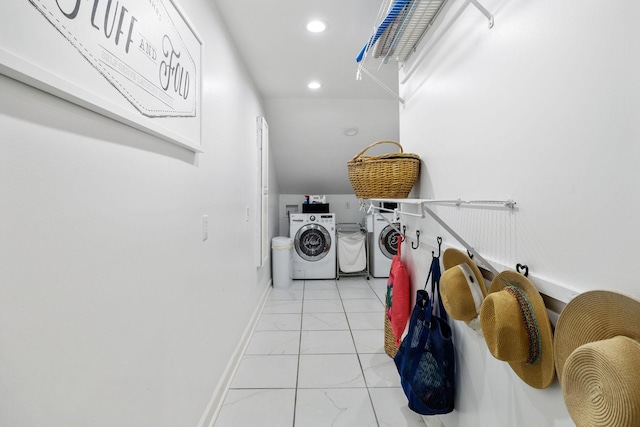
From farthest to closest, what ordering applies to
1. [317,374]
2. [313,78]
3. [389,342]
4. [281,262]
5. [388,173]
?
1. [281,262]
2. [313,78]
3. [389,342]
4. [317,374]
5. [388,173]

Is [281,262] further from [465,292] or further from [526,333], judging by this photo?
[526,333]

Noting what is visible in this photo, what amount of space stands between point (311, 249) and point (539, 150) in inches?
143

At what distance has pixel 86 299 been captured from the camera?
0.72 metres

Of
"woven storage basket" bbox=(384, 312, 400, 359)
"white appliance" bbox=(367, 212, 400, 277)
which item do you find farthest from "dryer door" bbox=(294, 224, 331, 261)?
"woven storage basket" bbox=(384, 312, 400, 359)

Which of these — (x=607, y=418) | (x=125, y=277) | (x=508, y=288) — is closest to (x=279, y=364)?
(x=125, y=277)

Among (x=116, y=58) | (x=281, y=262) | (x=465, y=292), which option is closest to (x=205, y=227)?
(x=116, y=58)

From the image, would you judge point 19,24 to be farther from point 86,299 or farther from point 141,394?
point 141,394

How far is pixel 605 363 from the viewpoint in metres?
0.47

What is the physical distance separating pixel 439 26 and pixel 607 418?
1.40m

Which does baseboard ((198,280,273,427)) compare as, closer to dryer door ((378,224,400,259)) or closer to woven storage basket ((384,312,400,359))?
woven storage basket ((384,312,400,359))

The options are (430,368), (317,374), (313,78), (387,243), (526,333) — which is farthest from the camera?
(387,243)

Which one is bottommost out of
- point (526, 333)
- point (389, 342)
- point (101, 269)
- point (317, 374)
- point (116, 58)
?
point (317, 374)

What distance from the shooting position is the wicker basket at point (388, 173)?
1.45 m

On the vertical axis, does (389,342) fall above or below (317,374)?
above
